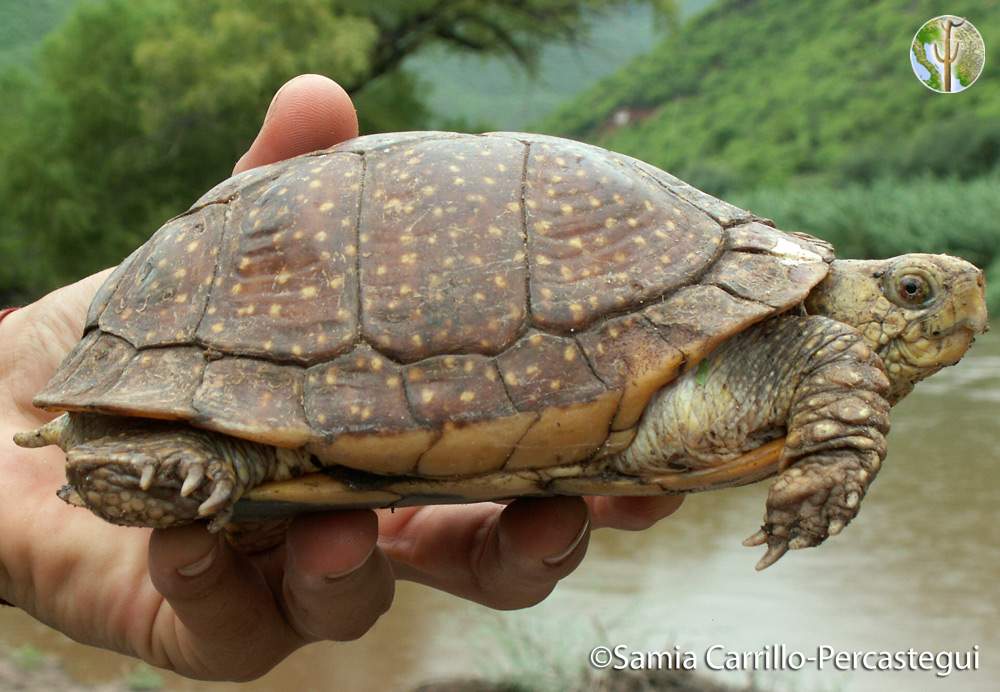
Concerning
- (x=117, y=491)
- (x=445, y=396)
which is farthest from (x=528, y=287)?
(x=117, y=491)

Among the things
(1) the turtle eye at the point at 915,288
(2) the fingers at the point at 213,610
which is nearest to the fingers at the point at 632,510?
(1) the turtle eye at the point at 915,288

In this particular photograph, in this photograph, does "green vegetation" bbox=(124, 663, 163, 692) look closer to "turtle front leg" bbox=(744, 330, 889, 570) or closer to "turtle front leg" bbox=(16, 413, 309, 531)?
"turtle front leg" bbox=(16, 413, 309, 531)

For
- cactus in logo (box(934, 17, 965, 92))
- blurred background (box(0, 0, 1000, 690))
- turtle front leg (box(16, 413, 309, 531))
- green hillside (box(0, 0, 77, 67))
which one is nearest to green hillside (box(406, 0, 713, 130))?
blurred background (box(0, 0, 1000, 690))

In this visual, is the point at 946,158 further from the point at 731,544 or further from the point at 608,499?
the point at 608,499

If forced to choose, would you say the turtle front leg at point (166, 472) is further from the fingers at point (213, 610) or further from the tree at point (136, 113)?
the tree at point (136, 113)

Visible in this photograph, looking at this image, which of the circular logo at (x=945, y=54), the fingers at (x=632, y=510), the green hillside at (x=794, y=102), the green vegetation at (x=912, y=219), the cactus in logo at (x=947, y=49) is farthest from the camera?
the green hillside at (x=794, y=102)
